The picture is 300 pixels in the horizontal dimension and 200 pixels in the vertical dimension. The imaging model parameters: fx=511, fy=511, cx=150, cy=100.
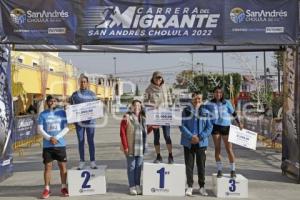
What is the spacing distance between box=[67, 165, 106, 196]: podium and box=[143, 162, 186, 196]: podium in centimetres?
91

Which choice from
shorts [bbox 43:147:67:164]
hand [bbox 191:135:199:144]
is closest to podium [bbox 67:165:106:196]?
shorts [bbox 43:147:67:164]

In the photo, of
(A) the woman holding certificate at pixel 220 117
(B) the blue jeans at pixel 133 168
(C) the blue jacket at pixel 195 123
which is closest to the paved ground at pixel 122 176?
(B) the blue jeans at pixel 133 168

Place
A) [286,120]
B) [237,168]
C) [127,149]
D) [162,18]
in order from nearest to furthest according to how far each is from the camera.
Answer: [127,149]
[162,18]
[286,120]
[237,168]

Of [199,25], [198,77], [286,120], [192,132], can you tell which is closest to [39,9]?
[199,25]

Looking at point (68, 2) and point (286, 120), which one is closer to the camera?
point (68, 2)

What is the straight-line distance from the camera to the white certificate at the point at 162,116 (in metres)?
10.5

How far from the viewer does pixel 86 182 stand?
10172 mm

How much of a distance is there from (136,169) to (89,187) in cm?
101

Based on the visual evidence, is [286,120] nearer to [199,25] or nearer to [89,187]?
[199,25]

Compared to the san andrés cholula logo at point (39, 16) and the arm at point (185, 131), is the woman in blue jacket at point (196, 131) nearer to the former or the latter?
the arm at point (185, 131)

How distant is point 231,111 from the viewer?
10641mm

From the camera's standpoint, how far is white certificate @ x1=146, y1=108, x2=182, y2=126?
10.5 metres

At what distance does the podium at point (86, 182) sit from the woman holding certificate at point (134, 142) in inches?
23.0

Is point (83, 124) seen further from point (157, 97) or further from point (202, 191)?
point (202, 191)
